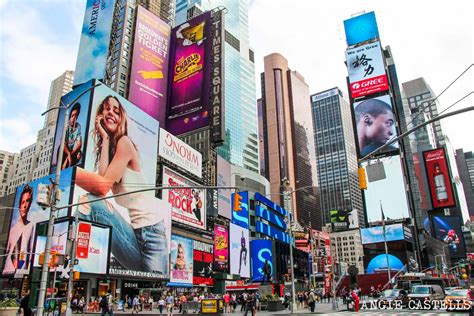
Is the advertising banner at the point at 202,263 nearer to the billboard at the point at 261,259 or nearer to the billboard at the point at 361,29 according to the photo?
the billboard at the point at 261,259

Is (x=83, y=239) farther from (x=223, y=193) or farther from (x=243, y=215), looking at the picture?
(x=223, y=193)

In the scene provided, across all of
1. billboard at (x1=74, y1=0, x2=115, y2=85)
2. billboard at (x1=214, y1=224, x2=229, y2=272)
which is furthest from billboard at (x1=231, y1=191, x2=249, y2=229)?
billboard at (x1=74, y1=0, x2=115, y2=85)

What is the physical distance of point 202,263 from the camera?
7456 centimetres

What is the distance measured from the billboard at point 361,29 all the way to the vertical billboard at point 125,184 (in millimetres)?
81468

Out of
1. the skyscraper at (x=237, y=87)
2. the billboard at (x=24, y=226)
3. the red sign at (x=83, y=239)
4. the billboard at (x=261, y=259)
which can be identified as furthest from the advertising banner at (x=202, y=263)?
the skyscraper at (x=237, y=87)

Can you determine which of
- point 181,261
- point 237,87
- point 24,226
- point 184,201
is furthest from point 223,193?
point 237,87

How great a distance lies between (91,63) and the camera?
7262 cm

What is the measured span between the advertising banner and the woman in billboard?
1254 cm

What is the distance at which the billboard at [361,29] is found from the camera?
119 metres

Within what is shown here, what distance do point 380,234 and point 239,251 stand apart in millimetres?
45336

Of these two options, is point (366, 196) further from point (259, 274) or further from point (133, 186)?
point (133, 186)

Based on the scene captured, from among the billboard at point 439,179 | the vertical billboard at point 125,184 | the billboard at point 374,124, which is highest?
the billboard at point 374,124

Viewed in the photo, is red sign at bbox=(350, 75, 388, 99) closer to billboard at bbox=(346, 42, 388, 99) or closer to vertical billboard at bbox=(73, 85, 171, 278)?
billboard at bbox=(346, 42, 388, 99)

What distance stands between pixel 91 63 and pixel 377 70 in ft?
265
